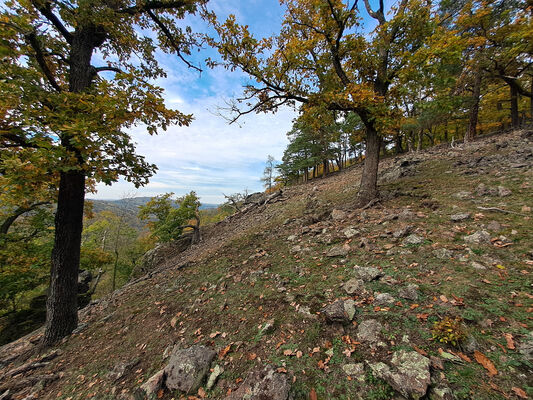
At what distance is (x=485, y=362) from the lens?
2.02 metres

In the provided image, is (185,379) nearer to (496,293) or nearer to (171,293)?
(171,293)

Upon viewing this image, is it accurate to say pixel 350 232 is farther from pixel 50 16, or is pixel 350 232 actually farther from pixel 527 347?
pixel 50 16

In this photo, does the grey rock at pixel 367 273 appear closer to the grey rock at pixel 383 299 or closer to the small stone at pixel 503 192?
the grey rock at pixel 383 299

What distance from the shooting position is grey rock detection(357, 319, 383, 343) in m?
2.57

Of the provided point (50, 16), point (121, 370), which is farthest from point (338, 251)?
point (50, 16)

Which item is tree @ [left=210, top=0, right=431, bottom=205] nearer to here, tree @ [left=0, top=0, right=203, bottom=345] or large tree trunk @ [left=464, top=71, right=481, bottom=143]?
tree @ [left=0, top=0, right=203, bottom=345]

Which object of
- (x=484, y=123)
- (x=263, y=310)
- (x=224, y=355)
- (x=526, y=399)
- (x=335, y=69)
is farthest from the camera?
(x=484, y=123)

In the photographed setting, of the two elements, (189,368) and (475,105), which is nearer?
(189,368)

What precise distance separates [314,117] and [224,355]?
316 inches

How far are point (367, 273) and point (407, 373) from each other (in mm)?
1798

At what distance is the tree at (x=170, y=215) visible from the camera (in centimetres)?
1493

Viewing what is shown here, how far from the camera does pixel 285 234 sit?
24.0 ft

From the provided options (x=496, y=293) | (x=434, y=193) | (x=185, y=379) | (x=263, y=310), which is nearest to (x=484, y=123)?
(x=434, y=193)

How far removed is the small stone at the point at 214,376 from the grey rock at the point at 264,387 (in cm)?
33
